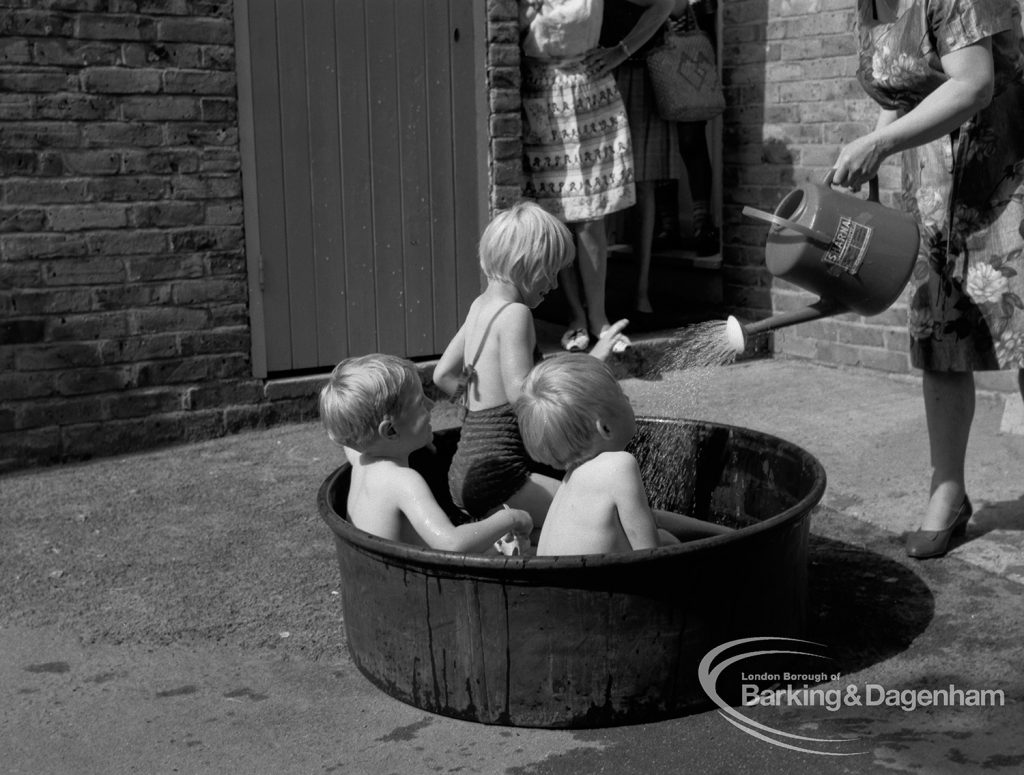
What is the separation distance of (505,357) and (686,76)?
3.67m

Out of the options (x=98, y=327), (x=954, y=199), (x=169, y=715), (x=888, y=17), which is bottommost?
(x=169, y=715)

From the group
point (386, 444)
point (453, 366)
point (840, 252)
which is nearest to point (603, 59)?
point (453, 366)

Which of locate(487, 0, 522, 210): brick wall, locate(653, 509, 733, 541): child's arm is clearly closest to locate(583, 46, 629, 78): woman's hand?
locate(487, 0, 522, 210): brick wall

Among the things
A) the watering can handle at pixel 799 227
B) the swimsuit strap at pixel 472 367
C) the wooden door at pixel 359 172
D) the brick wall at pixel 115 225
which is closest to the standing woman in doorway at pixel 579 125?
the wooden door at pixel 359 172

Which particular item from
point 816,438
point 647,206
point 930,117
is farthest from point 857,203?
point 647,206

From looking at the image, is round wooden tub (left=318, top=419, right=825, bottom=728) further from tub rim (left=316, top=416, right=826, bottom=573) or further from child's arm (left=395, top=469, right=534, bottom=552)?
child's arm (left=395, top=469, right=534, bottom=552)

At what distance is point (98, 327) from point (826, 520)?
299cm

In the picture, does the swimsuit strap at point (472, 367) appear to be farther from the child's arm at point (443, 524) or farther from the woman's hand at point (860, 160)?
the woman's hand at point (860, 160)

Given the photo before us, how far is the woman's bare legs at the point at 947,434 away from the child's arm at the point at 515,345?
123cm

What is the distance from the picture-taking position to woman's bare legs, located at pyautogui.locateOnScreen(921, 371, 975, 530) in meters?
4.11

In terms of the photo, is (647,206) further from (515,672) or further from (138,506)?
(515,672)

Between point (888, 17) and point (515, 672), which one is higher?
point (888, 17)

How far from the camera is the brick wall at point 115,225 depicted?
5.37 m

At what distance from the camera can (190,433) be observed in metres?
5.86
